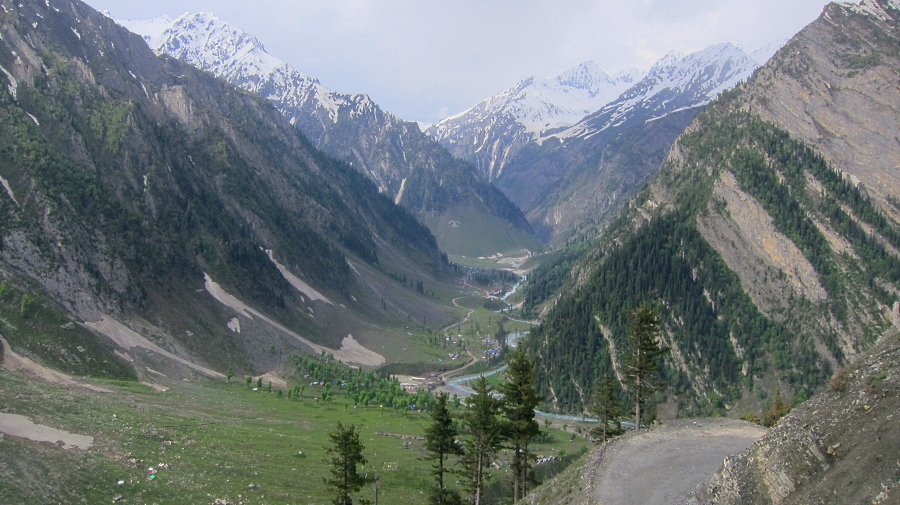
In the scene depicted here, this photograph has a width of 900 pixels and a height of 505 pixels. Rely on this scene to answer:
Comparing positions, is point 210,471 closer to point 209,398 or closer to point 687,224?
point 209,398

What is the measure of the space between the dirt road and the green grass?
1524 inches

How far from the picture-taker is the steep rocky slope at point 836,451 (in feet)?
61.3

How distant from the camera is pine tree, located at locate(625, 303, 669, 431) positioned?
43.9m

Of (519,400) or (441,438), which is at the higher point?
(519,400)

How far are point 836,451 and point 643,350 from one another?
79.4 ft

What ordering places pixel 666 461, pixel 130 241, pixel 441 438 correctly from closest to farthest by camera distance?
1. pixel 666 461
2. pixel 441 438
3. pixel 130 241

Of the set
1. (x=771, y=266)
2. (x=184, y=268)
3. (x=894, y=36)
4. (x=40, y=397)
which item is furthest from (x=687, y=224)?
(x=40, y=397)

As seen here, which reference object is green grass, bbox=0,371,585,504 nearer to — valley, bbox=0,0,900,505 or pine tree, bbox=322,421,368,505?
valley, bbox=0,0,900,505

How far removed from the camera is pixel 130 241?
121438 millimetres

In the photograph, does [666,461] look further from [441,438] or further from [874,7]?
[874,7]

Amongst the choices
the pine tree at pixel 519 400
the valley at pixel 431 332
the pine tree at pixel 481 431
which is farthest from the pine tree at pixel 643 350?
the pine tree at pixel 481 431

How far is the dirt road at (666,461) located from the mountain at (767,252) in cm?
8845

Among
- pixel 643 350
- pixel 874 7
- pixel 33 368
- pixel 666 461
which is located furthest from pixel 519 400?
pixel 874 7

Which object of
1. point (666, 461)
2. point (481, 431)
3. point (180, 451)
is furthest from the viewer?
point (180, 451)
